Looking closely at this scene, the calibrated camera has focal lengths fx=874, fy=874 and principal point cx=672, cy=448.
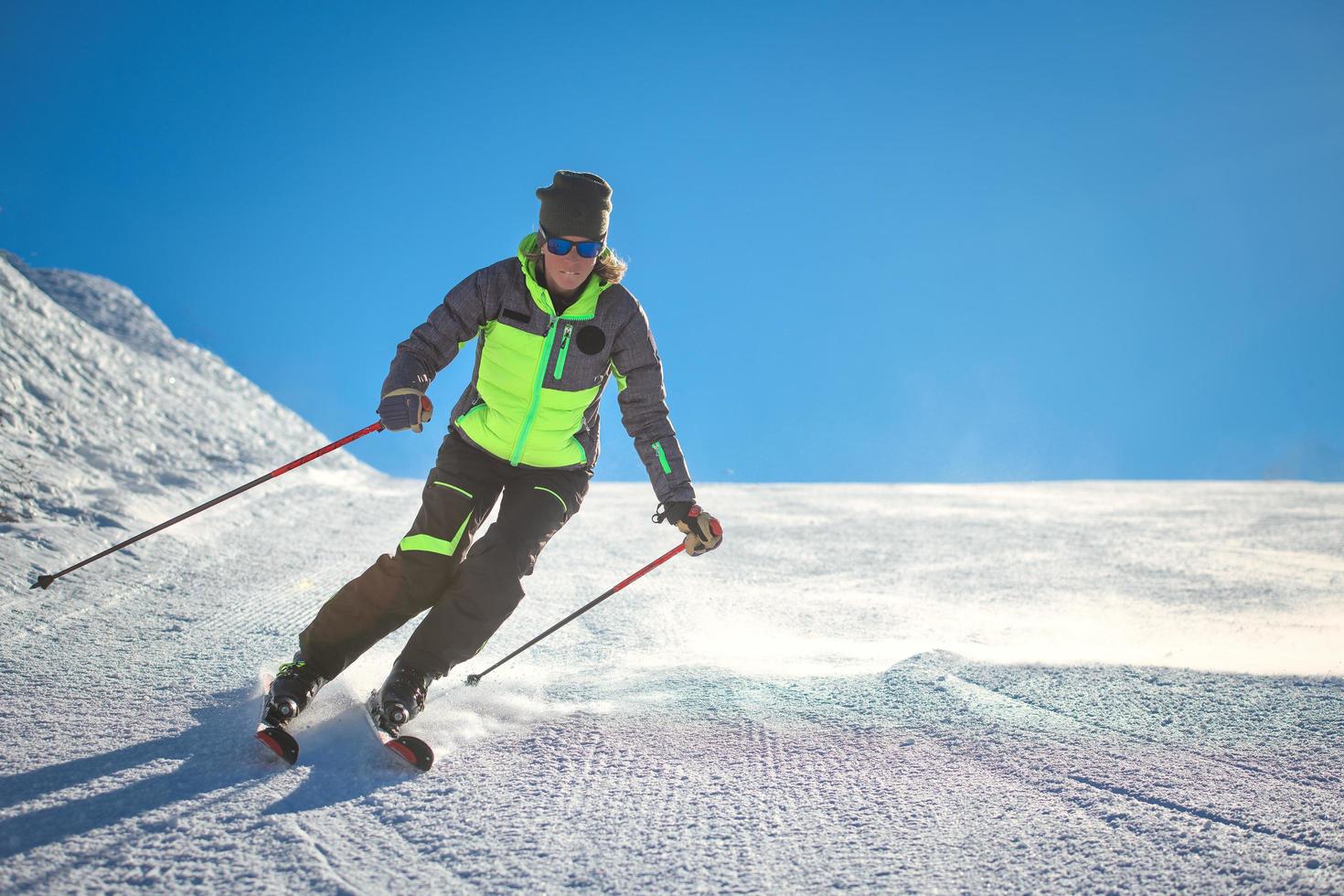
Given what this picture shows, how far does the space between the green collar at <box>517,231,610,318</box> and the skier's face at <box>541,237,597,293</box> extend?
5 centimetres

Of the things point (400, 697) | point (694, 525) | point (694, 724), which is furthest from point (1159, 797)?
point (400, 697)

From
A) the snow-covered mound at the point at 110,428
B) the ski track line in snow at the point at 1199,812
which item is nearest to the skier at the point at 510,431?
the ski track line in snow at the point at 1199,812

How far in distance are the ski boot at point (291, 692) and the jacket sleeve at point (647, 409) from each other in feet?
4.23

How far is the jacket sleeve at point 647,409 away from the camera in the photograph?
10.5 ft

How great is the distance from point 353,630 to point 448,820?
0.92 meters

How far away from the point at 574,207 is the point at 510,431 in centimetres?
82

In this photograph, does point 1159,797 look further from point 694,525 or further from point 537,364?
point 537,364

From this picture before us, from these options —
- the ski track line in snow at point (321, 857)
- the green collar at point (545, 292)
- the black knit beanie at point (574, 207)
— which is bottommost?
the ski track line in snow at point (321, 857)

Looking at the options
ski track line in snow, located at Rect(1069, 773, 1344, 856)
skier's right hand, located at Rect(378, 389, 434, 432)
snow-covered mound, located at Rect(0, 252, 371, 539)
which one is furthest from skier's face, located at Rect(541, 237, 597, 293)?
snow-covered mound, located at Rect(0, 252, 371, 539)

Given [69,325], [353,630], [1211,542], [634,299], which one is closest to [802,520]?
→ [1211,542]

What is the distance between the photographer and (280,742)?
2.35 metres

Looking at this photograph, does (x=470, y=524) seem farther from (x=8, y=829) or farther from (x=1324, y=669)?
(x=1324, y=669)

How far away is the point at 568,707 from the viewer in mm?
3023

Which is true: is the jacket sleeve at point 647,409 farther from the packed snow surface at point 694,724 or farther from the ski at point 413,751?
the ski at point 413,751
